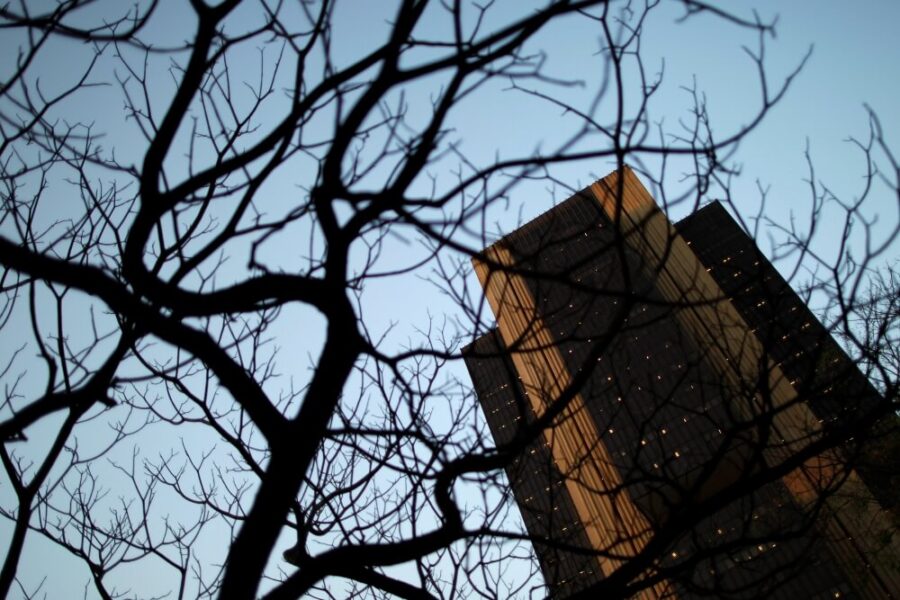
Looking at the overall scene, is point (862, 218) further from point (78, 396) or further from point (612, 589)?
point (78, 396)

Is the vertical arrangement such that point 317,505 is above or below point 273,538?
above

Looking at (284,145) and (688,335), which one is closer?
(284,145)

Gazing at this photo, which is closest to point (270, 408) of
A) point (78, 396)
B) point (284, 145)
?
point (78, 396)

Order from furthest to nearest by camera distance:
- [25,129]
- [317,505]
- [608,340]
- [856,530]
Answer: [856,530]
[317,505]
[25,129]
[608,340]

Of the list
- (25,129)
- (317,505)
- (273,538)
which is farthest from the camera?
(317,505)

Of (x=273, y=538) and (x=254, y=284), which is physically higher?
(x=254, y=284)

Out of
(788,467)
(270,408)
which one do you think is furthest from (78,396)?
(788,467)

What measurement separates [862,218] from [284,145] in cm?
232

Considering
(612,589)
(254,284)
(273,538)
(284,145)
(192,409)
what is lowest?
(612,589)

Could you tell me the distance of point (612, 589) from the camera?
191 centimetres

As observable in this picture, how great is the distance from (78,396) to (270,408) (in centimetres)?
74

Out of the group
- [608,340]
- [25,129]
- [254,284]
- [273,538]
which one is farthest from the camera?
[25,129]

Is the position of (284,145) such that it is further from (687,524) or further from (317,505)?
(317,505)

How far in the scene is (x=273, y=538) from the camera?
4.63 feet
